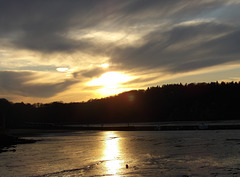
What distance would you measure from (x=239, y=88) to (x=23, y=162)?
175652mm

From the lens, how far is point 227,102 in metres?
181

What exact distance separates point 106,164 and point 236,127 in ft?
244

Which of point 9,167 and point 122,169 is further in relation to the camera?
point 9,167

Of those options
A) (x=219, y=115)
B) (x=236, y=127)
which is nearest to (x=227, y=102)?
(x=219, y=115)

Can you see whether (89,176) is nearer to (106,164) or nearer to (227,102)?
(106,164)

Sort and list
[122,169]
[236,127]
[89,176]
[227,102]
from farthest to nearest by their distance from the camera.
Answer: [227,102] → [236,127] → [122,169] → [89,176]

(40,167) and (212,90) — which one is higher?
(212,90)

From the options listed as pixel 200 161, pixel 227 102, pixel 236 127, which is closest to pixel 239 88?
pixel 227 102

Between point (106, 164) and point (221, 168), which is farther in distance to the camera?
point (106, 164)

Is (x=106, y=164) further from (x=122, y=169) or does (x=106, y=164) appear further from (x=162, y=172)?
(x=162, y=172)

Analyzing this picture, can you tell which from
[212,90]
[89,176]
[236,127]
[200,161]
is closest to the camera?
[89,176]

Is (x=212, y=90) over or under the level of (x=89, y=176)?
over

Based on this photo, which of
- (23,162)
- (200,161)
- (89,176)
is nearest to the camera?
(89,176)

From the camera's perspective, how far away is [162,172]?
2742cm
